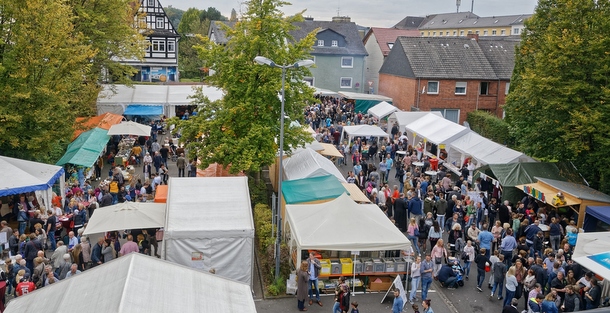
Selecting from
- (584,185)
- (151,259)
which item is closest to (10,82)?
(151,259)

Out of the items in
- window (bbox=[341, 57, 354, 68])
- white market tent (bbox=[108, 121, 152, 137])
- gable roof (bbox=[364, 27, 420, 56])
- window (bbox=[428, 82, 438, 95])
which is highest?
gable roof (bbox=[364, 27, 420, 56])

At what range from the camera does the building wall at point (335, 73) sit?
2044 inches

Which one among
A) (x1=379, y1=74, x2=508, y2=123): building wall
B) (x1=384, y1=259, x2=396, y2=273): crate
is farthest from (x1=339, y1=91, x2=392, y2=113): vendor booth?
(x1=384, y1=259, x2=396, y2=273): crate

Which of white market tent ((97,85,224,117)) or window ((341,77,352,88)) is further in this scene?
window ((341,77,352,88))

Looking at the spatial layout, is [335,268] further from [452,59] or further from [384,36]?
A: [384,36]

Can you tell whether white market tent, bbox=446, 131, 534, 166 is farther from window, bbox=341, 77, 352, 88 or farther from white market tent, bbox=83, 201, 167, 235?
window, bbox=341, 77, 352, 88

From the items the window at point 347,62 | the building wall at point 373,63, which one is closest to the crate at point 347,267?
the window at point 347,62

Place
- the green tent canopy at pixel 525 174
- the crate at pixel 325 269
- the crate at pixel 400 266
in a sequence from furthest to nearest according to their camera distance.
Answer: the green tent canopy at pixel 525 174 → the crate at pixel 400 266 → the crate at pixel 325 269

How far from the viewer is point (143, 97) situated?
35.8 metres

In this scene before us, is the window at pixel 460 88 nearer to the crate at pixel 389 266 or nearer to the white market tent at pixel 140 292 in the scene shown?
the crate at pixel 389 266

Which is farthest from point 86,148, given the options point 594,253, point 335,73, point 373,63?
point 373,63

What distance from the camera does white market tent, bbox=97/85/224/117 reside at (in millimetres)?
34250

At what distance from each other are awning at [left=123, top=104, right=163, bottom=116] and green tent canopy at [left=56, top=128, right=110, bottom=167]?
8.18 m

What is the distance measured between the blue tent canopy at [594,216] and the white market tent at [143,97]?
2316cm
